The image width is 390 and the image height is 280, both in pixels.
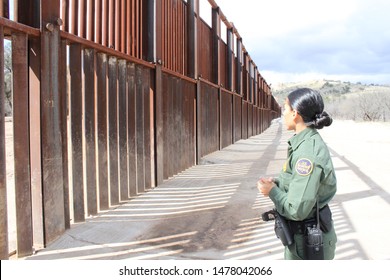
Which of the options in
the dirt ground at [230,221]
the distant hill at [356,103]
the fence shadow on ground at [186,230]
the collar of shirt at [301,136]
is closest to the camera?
the collar of shirt at [301,136]

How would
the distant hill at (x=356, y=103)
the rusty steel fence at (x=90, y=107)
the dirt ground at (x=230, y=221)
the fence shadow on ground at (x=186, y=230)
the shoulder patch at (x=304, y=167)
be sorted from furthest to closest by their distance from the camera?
the distant hill at (x=356, y=103), the dirt ground at (x=230, y=221), the fence shadow on ground at (x=186, y=230), the rusty steel fence at (x=90, y=107), the shoulder patch at (x=304, y=167)

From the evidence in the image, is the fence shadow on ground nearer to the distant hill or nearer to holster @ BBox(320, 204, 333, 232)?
holster @ BBox(320, 204, 333, 232)

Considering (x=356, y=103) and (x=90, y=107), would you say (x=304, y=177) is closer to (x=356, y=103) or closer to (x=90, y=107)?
(x=90, y=107)

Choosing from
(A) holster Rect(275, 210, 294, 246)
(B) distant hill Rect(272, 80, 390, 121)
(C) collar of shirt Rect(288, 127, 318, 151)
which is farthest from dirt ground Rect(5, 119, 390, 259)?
(B) distant hill Rect(272, 80, 390, 121)

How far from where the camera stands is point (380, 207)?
16.6 feet

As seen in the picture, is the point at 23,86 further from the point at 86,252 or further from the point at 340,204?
the point at 340,204

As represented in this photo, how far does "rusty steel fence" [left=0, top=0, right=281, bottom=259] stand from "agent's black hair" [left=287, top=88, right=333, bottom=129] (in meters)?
2.20

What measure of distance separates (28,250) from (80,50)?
6.67 feet

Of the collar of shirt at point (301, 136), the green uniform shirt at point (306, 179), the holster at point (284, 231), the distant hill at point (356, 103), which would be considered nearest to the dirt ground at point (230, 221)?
the holster at point (284, 231)

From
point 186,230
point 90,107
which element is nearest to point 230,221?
point 186,230

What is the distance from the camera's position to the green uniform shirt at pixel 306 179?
1919 millimetres

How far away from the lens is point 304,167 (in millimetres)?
1923

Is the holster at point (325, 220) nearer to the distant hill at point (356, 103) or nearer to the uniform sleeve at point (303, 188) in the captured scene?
the uniform sleeve at point (303, 188)

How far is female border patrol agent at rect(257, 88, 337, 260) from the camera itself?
1.93 m
